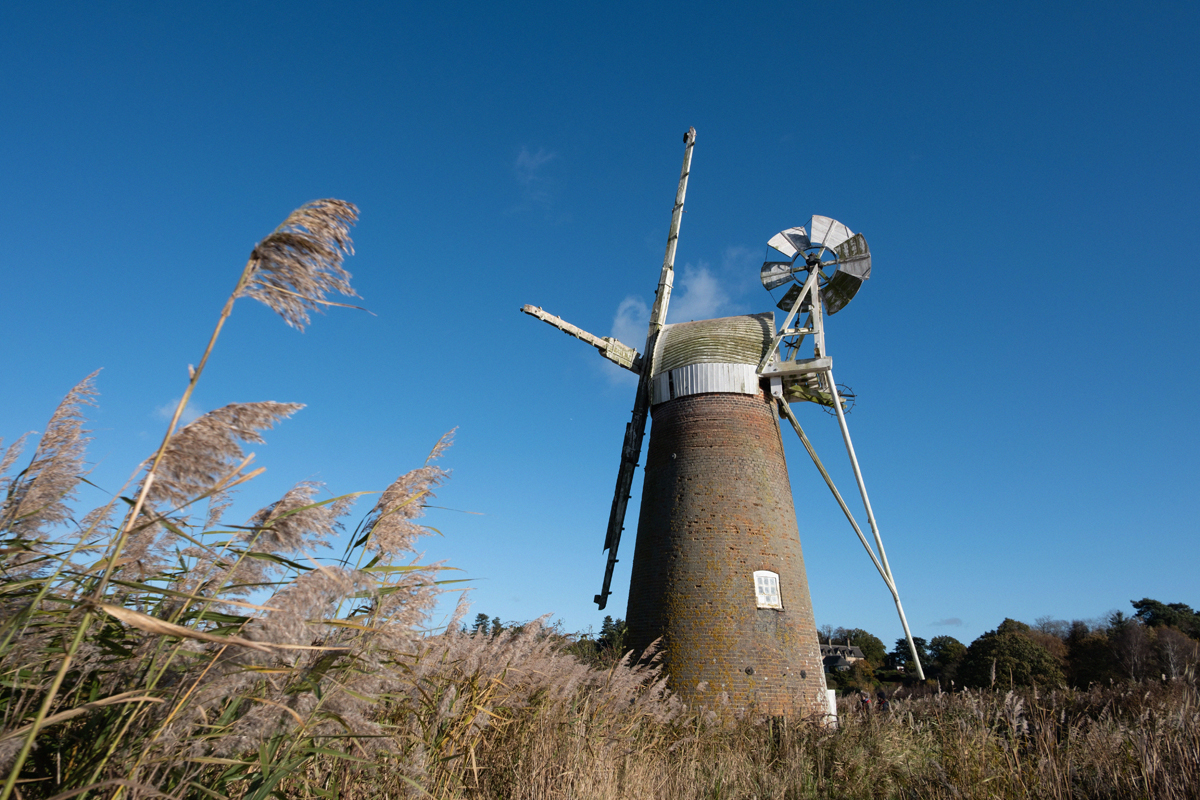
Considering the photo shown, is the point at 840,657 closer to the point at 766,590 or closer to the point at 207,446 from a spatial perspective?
the point at 766,590

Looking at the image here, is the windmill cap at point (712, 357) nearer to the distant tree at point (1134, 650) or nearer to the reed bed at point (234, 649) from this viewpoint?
the reed bed at point (234, 649)

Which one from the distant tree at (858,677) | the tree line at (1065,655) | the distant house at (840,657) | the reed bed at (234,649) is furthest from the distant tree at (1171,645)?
the reed bed at (234,649)

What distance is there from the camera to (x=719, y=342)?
1355 centimetres

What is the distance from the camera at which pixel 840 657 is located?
129 ft

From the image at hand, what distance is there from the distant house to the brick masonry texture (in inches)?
1112

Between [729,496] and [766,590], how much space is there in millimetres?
1779

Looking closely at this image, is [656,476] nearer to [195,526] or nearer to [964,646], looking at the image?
[195,526]

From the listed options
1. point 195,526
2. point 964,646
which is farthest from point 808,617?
point 964,646

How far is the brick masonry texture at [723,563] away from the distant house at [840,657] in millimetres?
28238

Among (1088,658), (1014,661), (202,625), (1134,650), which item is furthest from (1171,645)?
(202,625)

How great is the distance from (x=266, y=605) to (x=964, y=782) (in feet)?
16.0

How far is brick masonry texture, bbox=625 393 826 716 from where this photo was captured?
10.9 m

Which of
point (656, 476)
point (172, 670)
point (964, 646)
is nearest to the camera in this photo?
point (172, 670)

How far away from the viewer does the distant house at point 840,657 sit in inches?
1478
